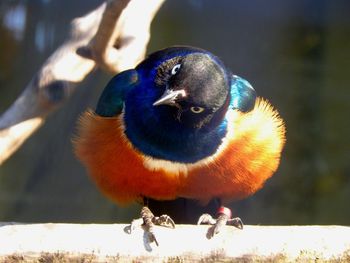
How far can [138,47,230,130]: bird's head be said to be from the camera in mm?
1915

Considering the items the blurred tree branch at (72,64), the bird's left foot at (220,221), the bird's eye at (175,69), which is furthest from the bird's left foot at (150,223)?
the blurred tree branch at (72,64)

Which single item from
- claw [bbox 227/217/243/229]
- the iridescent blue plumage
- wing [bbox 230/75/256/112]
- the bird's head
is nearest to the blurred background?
wing [bbox 230/75/256/112]

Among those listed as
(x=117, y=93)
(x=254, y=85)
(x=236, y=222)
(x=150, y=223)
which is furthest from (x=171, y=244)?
(x=254, y=85)

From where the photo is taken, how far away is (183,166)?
2170 millimetres

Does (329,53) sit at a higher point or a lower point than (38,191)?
higher

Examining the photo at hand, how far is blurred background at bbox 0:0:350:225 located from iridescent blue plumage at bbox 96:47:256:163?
5.10 feet

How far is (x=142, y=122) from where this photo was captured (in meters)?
2.14

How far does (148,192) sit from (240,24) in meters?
1.76

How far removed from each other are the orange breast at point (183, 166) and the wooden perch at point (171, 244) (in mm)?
434

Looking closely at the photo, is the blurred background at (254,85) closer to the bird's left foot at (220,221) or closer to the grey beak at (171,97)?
the bird's left foot at (220,221)

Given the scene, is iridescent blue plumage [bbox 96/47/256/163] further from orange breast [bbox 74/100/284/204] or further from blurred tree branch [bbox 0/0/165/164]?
blurred tree branch [bbox 0/0/165/164]

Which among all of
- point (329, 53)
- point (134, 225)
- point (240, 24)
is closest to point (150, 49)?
point (240, 24)

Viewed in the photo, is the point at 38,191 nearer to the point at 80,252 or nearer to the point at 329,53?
the point at 329,53

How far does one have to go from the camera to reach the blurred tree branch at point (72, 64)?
2605 millimetres
